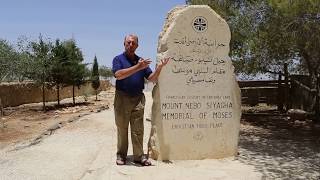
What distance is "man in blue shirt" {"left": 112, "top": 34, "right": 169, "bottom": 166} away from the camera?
7832 mm

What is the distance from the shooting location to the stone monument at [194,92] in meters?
8.46

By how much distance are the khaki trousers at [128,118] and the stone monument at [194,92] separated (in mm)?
378

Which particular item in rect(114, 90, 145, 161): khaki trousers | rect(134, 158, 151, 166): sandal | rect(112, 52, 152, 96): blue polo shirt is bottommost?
rect(134, 158, 151, 166): sandal

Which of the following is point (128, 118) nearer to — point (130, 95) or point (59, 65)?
point (130, 95)

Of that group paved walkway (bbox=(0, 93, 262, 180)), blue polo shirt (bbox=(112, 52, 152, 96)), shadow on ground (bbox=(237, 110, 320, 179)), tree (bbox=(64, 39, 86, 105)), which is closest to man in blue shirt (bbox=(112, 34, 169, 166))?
blue polo shirt (bbox=(112, 52, 152, 96))

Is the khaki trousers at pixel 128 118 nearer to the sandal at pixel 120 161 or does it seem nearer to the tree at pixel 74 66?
the sandal at pixel 120 161

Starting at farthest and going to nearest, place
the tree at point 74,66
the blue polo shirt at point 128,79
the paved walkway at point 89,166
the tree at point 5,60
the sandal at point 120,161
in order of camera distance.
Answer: the tree at point 74,66 → the tree at point 5,60 → the sandal at point 120,161 → the blue polo shirt at point 128,79 → the paved walkway at point 89,166

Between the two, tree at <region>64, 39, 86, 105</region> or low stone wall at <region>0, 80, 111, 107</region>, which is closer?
low stone wall at <region>0, 80, 111, 107</region>

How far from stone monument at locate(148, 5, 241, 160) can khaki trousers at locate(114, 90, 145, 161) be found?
378 millimetres

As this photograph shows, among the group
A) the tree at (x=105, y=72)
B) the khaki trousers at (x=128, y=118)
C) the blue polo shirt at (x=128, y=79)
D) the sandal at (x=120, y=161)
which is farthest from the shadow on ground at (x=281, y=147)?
the tree at (x=105, y=72)

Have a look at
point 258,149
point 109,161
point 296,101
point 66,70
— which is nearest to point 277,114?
point 296,101

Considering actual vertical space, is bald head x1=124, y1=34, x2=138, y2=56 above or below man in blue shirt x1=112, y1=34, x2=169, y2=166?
above

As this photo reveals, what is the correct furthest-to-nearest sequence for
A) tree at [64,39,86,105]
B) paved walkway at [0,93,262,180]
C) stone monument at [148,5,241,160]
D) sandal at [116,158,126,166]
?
tree at [64,39,86,105], stone monument at [148,5,241,160], sandal at [116,158,126,166], paved walkway at [0,93,262,180]

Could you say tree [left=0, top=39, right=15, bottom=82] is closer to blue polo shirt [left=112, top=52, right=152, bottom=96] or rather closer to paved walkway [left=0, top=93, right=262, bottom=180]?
paved walkway [left=0, top=93, right=262, bottom=180]
